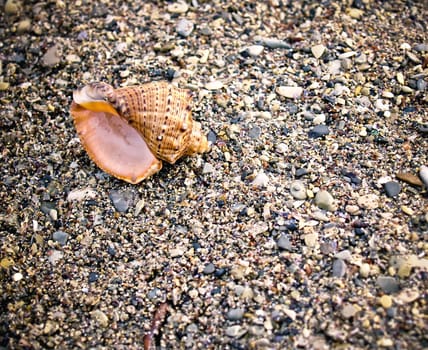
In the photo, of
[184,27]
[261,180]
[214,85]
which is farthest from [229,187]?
[184,27]

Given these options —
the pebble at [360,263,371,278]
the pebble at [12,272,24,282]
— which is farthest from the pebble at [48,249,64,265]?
A: the pebble at [360,263,371,278]

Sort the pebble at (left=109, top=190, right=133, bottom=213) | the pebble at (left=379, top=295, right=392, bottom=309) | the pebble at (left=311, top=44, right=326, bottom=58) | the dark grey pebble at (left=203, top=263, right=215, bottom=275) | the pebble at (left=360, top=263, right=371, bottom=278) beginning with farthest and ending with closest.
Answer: the pebble at (left=311, top=44, right=326, bottom=58) < the pebble at (left=109, top=190, right=133, bottom=213) < the dark grey pebble at (left=203, top=263, right=215, bottom=275) < the pebble at (left=360, top=263, right=371, bottom=278) < the pebble at (left=379, top=295, right=392, bottom=309)

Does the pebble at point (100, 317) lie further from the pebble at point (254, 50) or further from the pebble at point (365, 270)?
the pebble at point (254, 50)

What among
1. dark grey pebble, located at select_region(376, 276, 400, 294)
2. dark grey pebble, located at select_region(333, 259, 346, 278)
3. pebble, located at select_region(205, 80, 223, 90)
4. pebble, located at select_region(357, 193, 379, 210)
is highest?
pebble, located at select_region(205, 80, 223, 90)

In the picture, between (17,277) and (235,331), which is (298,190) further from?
(17,277)

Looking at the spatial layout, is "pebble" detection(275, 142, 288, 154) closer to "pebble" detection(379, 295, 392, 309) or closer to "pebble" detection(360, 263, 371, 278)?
"pebble" detection(360, 263, 371, 278)

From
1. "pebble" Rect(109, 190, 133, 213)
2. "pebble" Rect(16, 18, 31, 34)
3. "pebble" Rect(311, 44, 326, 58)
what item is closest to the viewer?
"pebble" Rect(109, 190, 133, 213)

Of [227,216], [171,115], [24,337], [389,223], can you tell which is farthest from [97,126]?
[389,223]
